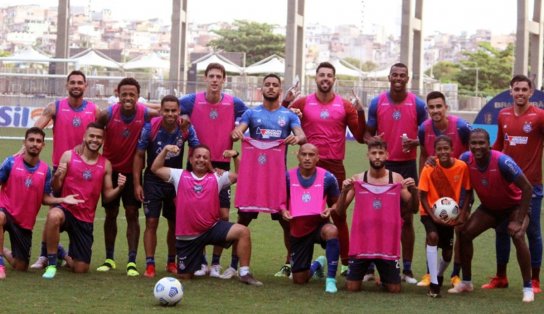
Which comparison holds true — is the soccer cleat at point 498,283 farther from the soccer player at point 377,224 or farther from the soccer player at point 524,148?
the soccer player at point 377,224

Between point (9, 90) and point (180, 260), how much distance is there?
97.6ft

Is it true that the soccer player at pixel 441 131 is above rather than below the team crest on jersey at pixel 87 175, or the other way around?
above

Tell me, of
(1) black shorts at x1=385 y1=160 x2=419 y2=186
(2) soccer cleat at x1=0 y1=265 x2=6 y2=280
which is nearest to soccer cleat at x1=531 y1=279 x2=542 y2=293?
(1) black shorts at x1=385 y1=160 x2=419 y2=186

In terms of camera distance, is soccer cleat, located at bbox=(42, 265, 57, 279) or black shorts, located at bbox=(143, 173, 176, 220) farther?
black shorts, located at bbox=(143, 173, 176, 220)

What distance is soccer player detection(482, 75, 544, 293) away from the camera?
36.6 feet

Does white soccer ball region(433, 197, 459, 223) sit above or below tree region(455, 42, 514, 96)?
below

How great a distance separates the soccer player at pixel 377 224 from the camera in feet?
35.6

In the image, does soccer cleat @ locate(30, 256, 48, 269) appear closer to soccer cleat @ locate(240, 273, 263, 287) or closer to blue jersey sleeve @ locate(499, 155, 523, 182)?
soccer cleat @ locate(240, 273, 263, 287)

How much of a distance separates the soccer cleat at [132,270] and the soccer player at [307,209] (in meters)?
1.53

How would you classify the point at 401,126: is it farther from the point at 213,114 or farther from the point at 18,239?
the point at 18,239

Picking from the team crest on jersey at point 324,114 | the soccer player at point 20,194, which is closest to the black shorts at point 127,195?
the soccer player at point 20,194

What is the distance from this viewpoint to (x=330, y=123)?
11.8 metres

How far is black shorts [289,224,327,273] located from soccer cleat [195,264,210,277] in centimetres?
93

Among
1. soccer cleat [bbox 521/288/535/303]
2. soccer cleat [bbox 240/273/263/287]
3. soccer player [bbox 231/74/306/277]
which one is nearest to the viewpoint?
soccer cleat [bbox 521/288/535/303]
